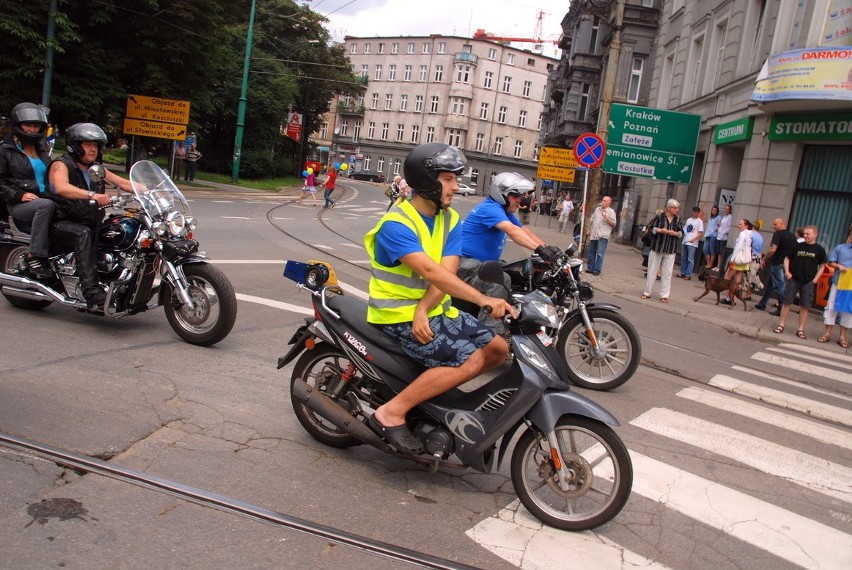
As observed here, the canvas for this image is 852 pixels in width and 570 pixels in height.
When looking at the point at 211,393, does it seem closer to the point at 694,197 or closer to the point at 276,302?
the point at 276,302

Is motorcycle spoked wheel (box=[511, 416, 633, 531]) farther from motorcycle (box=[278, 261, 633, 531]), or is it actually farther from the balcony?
the balcony

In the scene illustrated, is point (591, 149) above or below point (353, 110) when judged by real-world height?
below

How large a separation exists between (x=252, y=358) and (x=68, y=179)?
230 centimetres

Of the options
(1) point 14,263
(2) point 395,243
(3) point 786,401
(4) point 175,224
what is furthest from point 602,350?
(1) point 14,263

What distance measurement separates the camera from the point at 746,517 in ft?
13.9

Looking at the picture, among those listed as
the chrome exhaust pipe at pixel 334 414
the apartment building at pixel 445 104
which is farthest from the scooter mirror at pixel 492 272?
the apartment building at pixel 445 104

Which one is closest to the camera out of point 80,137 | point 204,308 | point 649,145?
point 204,308

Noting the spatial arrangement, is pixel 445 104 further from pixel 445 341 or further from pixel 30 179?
pixel 445 341

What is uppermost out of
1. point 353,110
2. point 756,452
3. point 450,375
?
point 353,110

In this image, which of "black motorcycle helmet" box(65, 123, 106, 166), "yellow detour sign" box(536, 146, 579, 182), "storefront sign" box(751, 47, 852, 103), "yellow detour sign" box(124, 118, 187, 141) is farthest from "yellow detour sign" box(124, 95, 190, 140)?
"black motorcycle helmet" box(65, 123, 106, 166)

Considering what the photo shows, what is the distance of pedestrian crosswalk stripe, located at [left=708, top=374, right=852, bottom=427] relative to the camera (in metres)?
7.02

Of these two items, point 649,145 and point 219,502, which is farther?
point 649,145

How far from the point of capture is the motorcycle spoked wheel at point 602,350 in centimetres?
667

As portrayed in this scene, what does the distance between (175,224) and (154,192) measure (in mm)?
428
